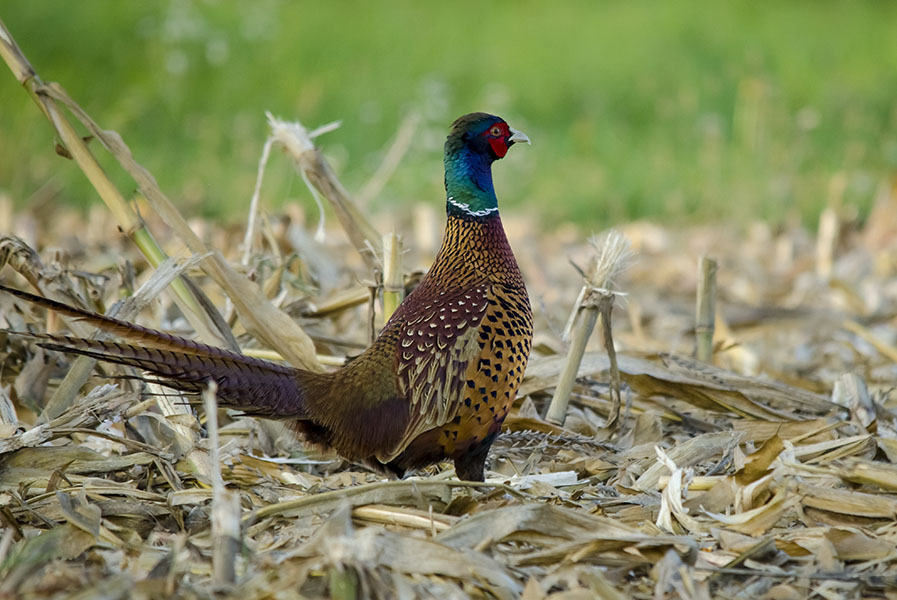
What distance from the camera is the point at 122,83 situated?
30.3 feet

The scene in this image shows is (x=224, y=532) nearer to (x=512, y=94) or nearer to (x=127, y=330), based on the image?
(x=127, y=330)

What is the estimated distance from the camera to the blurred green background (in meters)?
Result: 7.95

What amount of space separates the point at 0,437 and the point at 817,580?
178cm

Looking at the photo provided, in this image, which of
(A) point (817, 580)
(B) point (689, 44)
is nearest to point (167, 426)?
(A) point (817, 580)

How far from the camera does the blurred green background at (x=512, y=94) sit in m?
7.95

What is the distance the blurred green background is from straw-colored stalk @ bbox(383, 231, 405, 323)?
4272 millimetres

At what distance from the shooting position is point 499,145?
279 centimetres

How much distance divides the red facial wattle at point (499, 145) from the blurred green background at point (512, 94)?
452cm

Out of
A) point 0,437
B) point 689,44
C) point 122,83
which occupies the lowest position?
point 0,437

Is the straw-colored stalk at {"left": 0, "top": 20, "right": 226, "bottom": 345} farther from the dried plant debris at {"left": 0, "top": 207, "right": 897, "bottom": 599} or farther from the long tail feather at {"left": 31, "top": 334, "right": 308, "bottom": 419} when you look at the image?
the long tail feather at {"left": 31, "top": 334, "right": 308, "bottom": 419}

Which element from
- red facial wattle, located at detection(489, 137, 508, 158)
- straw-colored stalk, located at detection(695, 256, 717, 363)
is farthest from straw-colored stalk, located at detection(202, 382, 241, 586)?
straw-colored stalk, located at detection(695, 256, 717, 363)

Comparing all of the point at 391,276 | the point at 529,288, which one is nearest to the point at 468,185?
the point at 391,276

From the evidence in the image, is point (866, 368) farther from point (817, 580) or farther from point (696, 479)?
point (817, 580)

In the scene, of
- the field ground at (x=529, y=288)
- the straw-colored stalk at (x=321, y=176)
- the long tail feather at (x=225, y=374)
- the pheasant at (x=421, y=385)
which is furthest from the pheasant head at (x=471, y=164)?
the long tail feather at (x=225, y=374)
